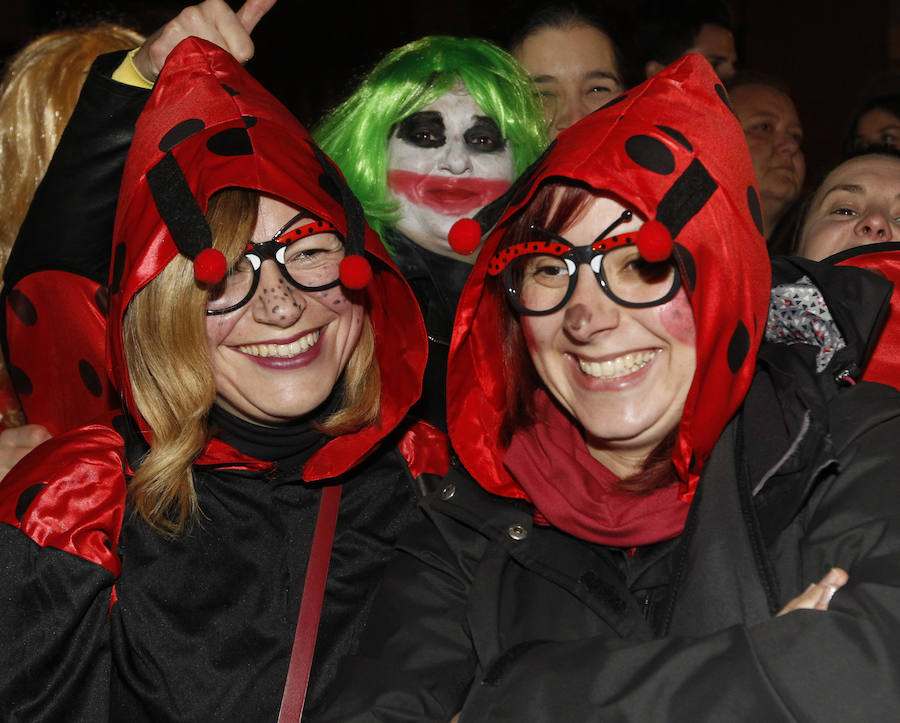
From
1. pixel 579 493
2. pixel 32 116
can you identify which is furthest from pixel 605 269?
pixel 32 116

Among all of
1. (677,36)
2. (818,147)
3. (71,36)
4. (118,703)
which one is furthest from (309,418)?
(818,147)

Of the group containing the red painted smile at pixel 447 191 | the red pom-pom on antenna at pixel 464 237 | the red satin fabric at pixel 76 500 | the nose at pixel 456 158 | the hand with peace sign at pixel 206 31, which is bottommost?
the red satin fabric at pixel 76 500

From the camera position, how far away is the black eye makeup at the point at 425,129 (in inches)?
119

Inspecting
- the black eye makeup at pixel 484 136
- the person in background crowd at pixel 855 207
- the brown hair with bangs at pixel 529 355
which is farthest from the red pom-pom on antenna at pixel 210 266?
the person in background crowd at pixel 855 207

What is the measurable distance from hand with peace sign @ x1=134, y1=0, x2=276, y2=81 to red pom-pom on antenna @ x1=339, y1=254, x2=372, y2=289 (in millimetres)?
639

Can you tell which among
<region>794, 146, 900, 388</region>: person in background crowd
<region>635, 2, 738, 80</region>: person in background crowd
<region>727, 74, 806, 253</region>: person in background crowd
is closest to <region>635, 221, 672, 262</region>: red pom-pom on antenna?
<region>794, 146, 900, 388</region>: person in background crowd

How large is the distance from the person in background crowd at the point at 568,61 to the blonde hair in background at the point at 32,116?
54.3 inches

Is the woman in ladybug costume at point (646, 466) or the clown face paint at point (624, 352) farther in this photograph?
the clown face paint at point (624, 352)

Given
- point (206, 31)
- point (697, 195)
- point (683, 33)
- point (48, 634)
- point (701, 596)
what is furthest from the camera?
point (683, 33)

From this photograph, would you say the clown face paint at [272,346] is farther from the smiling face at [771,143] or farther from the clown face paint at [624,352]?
the smiling face at [771,143]

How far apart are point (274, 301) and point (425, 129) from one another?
0.93 meters

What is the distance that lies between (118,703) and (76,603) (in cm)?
24

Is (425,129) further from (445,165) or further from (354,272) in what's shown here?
(354,272)

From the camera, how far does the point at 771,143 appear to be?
4.12 meters
